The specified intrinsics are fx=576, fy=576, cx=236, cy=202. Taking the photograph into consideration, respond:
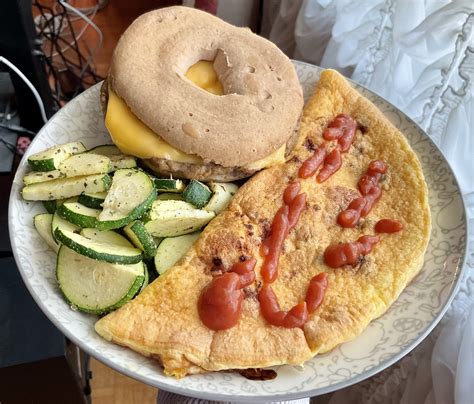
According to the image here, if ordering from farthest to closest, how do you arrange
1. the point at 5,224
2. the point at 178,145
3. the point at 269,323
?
the point at 5,224 → the point at 178,145 → the point at 269,323

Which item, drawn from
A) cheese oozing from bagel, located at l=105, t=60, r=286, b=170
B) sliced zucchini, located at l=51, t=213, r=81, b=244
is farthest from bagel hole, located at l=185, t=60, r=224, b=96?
sliced zucchini, located at l=51, t=213, r=81, b=244

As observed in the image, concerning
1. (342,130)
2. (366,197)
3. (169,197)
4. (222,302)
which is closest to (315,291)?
(222,302)

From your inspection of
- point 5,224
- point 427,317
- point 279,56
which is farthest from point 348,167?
point 5,224

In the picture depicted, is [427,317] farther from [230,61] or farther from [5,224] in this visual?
[5,224]

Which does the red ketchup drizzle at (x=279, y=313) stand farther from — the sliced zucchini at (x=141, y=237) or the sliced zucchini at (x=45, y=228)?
the sliced zucchini at (x=45, y=228)

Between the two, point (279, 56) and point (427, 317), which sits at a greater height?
point (279, 56)

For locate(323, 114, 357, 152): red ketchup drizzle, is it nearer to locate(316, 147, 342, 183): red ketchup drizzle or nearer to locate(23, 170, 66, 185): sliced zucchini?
locate(316, 147, 342, 183): red ketchup drizzle

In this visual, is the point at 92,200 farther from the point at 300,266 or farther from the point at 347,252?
the point at 347,252

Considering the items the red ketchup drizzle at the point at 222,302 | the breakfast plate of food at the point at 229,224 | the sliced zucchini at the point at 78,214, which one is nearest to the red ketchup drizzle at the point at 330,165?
the breakfast plate of food at the point at 229,224
